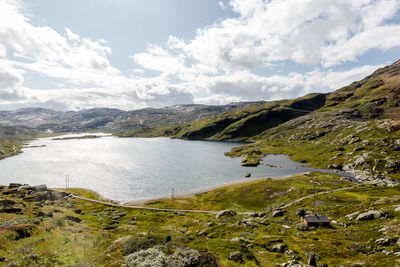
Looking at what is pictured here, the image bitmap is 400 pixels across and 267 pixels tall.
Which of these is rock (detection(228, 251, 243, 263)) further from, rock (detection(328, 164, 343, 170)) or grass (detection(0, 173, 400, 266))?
rock (detection(328, 164, 343, 170))

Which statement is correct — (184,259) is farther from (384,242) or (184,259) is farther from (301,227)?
(301,227)

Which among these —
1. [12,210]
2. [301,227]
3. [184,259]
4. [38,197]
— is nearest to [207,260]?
[184,259]

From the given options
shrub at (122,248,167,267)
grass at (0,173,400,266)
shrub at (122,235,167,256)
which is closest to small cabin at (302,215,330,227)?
grass at (0,173,400,266)

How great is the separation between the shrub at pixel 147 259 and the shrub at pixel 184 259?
0.92 meters

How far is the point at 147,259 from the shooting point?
75.4 feet

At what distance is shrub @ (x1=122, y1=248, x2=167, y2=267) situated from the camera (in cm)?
2206

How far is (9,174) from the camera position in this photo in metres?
185

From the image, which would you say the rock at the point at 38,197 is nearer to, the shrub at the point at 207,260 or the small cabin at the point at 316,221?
the shrub at the point at 207,260

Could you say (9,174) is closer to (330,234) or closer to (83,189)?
(83,189)

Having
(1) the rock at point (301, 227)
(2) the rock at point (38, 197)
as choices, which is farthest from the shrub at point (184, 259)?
(2) the rock at point (38, 197)

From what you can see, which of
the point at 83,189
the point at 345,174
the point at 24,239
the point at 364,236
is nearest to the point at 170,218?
the point at 24,239

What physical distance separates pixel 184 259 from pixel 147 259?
4.27 m

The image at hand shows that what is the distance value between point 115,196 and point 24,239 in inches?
4233

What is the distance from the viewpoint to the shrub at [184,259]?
871 inches
